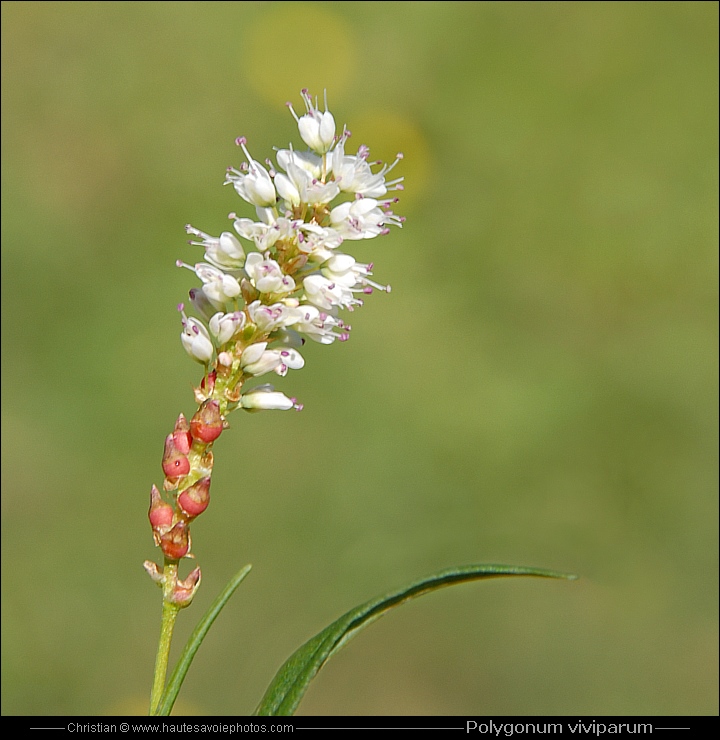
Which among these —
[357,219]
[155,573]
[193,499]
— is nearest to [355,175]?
[357,219]

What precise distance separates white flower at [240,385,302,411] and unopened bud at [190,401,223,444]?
10cm

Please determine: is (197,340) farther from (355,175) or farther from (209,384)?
(355,175)

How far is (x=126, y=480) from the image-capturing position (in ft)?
16.2

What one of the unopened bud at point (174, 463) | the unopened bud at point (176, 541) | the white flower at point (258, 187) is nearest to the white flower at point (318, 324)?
the white flower at point (258, 187)

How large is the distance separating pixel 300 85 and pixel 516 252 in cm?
181

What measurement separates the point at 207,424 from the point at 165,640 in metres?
0.37

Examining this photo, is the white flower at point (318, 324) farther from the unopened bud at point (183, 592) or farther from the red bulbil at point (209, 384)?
the unopened bud at point (183, 592)

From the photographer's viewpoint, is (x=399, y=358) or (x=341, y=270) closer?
(x=341, y=270)

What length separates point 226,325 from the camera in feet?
5.54

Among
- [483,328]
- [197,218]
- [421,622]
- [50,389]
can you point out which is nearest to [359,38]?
[197,218]

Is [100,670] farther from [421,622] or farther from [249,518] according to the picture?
[421,622]

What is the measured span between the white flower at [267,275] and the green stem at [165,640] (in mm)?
516

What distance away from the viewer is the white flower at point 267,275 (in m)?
1.63

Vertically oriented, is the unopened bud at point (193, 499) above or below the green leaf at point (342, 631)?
above
